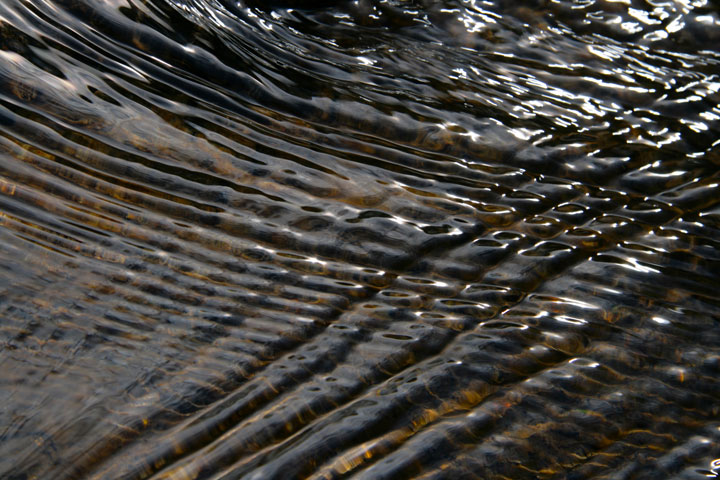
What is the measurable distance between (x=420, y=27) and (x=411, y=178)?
2.59 feet

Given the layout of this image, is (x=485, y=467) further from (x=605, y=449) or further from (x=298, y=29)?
(x=298, y=29)

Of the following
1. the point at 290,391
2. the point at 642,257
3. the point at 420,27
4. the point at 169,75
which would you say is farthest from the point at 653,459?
the point at 420,27

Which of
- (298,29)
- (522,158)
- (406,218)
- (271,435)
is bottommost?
Result: (271,435)

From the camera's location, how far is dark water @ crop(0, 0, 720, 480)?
1.32 meters

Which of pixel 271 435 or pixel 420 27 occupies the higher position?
pixel 420 27

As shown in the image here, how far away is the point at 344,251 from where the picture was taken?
5.45 ft

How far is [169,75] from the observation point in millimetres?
1962

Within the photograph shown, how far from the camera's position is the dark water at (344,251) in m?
1.32

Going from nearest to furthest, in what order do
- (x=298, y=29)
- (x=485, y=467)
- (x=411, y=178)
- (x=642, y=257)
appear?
(x=485, y=467)
(x=642, y=257)
(x=411, y=178)
(x=298, y=29)

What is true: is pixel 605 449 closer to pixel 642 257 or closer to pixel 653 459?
pixel 653 459

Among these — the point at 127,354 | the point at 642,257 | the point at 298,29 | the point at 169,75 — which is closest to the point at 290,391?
the point at 127,354

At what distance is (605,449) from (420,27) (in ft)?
5.04

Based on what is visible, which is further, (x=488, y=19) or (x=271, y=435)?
(x=488, y=19)

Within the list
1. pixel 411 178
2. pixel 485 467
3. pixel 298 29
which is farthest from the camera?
pixel 298 29
